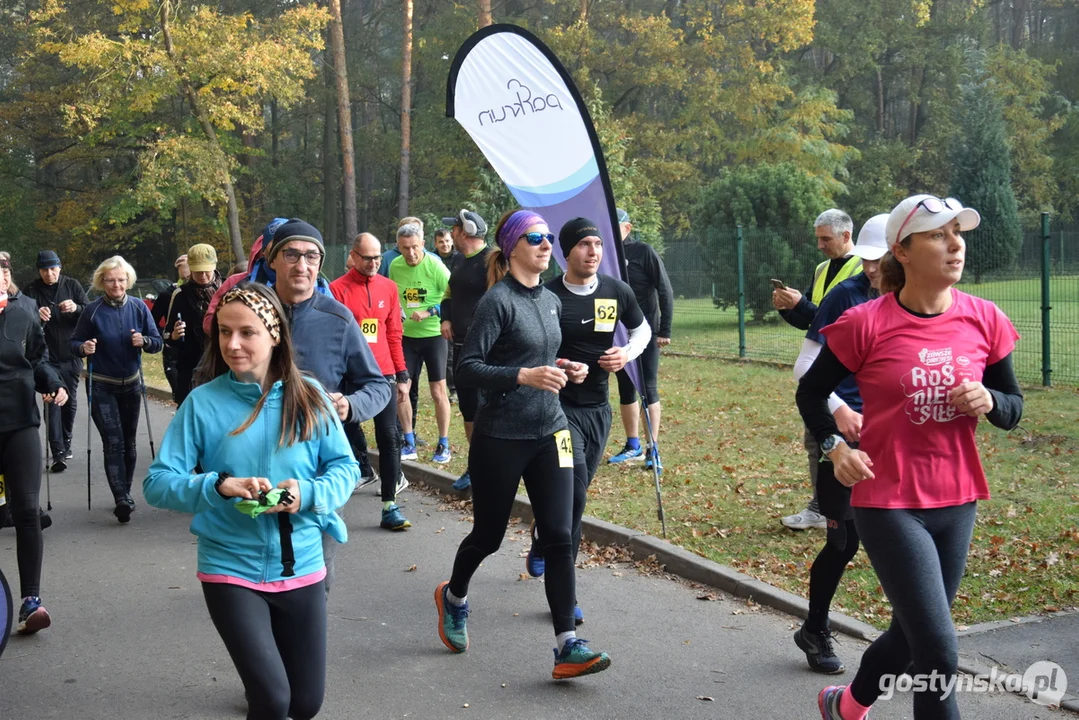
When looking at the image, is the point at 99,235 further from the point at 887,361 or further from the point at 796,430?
the point at 887,361

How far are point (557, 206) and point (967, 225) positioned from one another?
4.04 metres

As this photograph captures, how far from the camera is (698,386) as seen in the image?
16.2m

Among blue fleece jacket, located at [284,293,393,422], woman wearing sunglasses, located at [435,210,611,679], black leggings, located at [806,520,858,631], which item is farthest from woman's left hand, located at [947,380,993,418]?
blue fleece jacket, located at [284,293,393,422]

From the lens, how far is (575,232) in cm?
595

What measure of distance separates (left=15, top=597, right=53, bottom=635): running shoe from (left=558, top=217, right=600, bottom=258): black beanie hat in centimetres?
338

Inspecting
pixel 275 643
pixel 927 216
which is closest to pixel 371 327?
pixel 275 643

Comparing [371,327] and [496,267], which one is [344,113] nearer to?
[371,327]

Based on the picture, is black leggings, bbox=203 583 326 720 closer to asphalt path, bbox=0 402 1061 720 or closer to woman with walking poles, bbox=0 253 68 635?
asphalt path, bbox=0 402 1061 720

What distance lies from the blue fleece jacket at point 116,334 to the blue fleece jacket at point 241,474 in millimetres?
5951

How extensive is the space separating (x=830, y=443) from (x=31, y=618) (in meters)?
4.44

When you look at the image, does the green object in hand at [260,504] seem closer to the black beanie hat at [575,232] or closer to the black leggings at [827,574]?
the black leggings at [827,574]

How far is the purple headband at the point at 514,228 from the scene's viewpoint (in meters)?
5.38

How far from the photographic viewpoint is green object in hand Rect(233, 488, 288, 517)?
3432mm

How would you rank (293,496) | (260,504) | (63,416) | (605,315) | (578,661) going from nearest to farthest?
(260,504) < (293,496) < (578,661) < (605,315) < (63,416)
